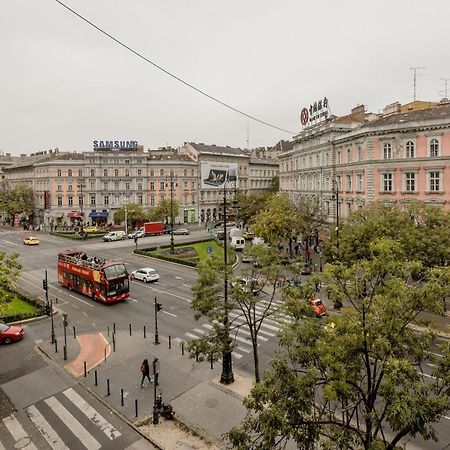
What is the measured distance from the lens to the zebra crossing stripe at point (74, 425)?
15.9 meters

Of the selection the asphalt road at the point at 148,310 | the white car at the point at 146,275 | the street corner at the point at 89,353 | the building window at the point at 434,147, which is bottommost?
the street corner at the point at 89,353

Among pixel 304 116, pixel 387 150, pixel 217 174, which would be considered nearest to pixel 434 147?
pixel 387 150

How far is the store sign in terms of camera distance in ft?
204

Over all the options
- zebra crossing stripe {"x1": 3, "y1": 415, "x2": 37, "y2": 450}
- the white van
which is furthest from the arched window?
zebra crossing stripe {"x1": 3, "y1": 415, "x2": 37, "y2": 450}

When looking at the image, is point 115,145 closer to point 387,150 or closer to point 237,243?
point 237,243

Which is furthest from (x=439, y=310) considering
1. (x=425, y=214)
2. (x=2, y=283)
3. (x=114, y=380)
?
(x=425, y=214)

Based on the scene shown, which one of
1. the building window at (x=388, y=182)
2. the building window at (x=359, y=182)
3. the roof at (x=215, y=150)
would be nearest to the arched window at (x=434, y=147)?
the building window at (x=388, y=182)

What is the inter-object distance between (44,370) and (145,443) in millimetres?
9463

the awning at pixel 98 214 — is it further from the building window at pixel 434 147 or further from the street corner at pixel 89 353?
the building window at pixel 434 147

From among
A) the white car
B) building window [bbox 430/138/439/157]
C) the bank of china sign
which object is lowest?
the white car

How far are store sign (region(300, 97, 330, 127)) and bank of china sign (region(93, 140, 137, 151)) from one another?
137 ft

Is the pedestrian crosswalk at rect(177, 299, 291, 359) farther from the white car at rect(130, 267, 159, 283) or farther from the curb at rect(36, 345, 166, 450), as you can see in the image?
the white car at rect(130, 267, 159, 283)

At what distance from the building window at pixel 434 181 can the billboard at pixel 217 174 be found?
198 feet

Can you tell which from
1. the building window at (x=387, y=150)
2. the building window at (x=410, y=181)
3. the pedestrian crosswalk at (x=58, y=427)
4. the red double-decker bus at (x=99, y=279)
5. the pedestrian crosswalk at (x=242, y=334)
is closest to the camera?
the pedestrian crosswalk at (x=58, y=427)
